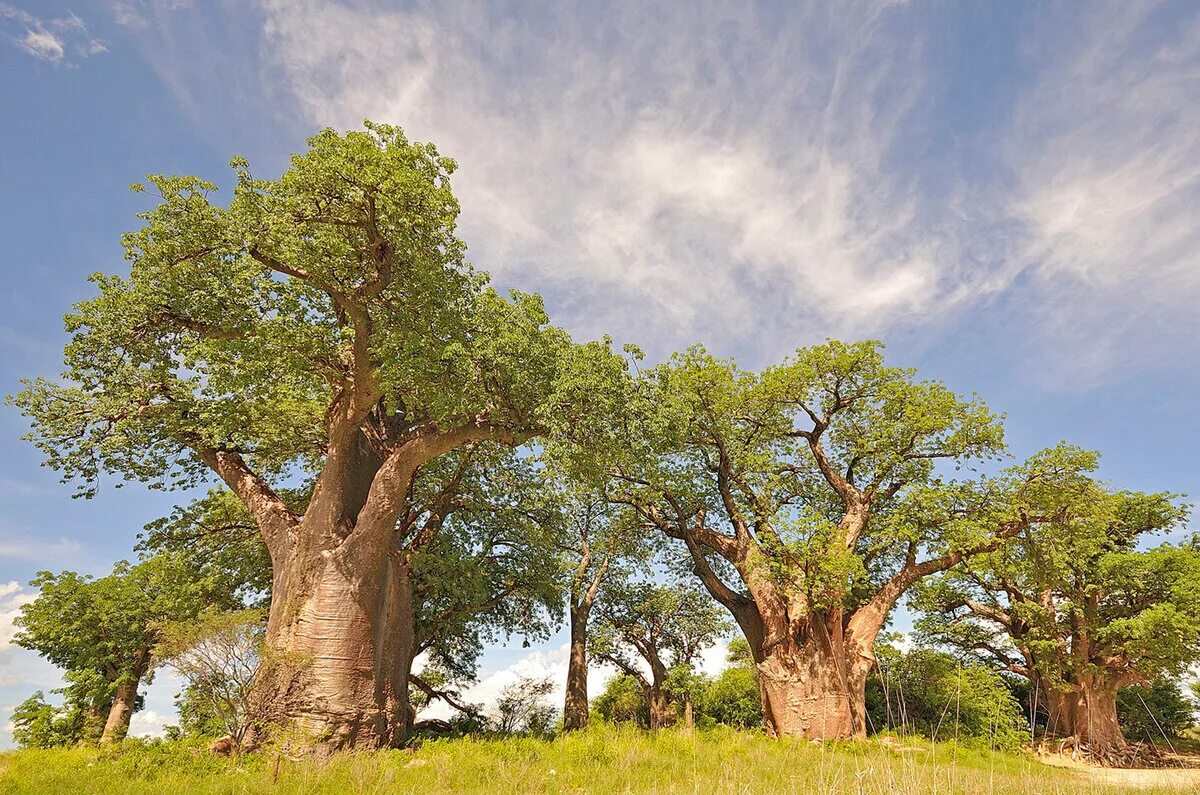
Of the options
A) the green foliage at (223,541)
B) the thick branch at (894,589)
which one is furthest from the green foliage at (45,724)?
the thick branch at (894,589)

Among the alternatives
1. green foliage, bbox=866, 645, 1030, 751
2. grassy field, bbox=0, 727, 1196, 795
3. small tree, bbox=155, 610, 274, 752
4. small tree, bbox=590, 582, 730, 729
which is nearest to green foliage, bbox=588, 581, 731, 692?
small tree, bbox=590, 582, 730, 729

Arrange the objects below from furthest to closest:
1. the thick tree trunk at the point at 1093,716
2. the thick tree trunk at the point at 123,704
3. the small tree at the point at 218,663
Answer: the thick tree trunk at the point at 123,704 → the thick tree trunk at the point at 1093,716 → the small tree at the point at 218,663

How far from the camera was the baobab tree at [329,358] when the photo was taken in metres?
11.5

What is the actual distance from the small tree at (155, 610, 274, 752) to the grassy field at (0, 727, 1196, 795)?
0.86m

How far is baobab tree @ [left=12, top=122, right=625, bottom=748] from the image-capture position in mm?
11477

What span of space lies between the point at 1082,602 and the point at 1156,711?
466 inches

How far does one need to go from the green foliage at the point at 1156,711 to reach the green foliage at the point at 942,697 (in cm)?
737

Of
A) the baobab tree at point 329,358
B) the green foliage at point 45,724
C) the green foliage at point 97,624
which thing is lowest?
the green foliage at point 45,724

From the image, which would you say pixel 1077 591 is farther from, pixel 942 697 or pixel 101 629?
pixel 101 629

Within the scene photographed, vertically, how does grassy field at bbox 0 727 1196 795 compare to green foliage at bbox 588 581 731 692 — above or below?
below

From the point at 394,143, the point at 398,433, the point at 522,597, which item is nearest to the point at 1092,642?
the point at 522,597

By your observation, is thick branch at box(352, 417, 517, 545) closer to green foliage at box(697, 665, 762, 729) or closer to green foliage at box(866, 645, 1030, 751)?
green foliage at box(866, 645, 1030, 751)

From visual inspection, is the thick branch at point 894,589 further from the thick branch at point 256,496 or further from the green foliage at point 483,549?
the thick branch at point 256,496

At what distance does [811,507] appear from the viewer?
753 inches
